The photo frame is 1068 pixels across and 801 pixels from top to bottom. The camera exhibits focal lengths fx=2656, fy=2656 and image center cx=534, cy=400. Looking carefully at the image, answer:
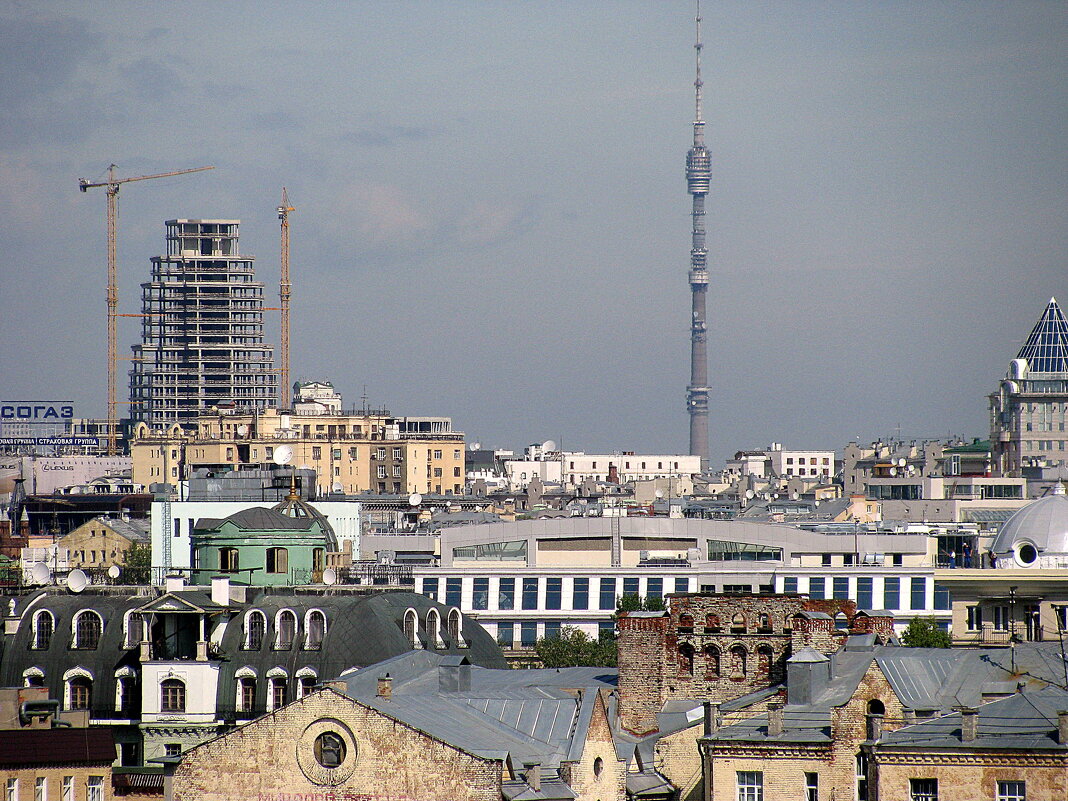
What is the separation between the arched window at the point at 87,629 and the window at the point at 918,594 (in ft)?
159

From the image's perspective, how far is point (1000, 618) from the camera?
343 ft

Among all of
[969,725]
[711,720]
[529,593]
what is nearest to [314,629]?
[711,720]

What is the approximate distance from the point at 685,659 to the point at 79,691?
76.7ft

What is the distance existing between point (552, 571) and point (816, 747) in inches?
2756

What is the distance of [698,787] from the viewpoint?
67438 mm

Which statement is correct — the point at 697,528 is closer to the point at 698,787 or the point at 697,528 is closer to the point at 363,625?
the point at 363,625

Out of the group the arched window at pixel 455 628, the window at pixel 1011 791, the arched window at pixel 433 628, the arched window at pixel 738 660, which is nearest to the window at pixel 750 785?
the window at pixel 1011 791

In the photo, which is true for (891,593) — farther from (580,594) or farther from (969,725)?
(969,725)

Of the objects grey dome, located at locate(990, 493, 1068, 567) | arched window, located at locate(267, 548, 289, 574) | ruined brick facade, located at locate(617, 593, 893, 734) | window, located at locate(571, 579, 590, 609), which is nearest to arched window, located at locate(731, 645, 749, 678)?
ruined brick facade, located at locate(617, 593, 893, 734)

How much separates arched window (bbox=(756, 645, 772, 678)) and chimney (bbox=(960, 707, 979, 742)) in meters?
13.1

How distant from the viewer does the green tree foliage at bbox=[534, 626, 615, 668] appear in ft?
366

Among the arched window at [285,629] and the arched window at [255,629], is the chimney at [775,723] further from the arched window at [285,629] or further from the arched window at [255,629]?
the arched window at [255,629]

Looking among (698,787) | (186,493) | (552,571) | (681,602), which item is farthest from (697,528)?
(698,787)

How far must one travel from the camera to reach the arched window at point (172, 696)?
8656cm
